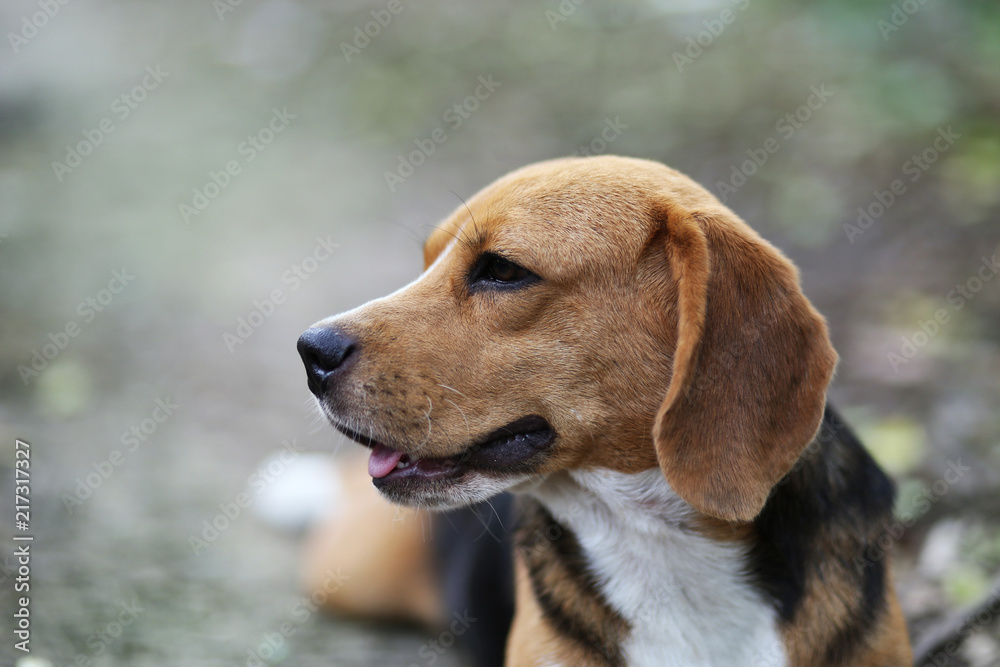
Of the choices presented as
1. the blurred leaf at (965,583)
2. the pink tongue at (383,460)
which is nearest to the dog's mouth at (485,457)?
the pink tongue at (383,460)

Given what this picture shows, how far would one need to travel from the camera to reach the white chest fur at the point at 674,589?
2584 millimetres

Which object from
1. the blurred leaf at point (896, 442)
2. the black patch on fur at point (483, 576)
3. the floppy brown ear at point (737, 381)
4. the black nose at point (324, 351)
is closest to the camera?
the floppy brown ear at point (737, 381)

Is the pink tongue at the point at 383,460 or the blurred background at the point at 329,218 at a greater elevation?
the pink tongue at the point at 383,460

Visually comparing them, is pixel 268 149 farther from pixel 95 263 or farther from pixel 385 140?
pixel 95 263

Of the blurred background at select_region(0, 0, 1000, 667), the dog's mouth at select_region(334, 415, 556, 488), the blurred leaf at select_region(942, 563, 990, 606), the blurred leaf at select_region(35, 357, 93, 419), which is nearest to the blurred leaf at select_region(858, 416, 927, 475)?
the blurred background at select_region(0, 0, 1000, 667)

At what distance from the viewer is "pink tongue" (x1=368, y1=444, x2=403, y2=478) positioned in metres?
2.68

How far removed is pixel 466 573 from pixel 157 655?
140 centimetres

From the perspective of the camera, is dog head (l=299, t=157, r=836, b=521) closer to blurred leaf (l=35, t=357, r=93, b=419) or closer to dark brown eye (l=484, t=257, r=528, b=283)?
dark brown eye (l=484, t=257, r=528, b=283)

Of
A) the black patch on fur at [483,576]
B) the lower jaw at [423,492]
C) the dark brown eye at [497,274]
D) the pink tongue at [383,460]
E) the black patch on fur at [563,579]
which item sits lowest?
the black patch on fur at [483,576]

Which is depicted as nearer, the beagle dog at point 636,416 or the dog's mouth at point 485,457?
the beagle dog at point 636,416

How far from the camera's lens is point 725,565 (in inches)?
103

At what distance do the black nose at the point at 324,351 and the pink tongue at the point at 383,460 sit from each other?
0.90 ft

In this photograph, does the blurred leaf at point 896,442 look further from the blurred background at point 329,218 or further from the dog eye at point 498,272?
the dog eye at point 498,272

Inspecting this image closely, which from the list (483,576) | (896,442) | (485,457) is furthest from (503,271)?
(896,442)
